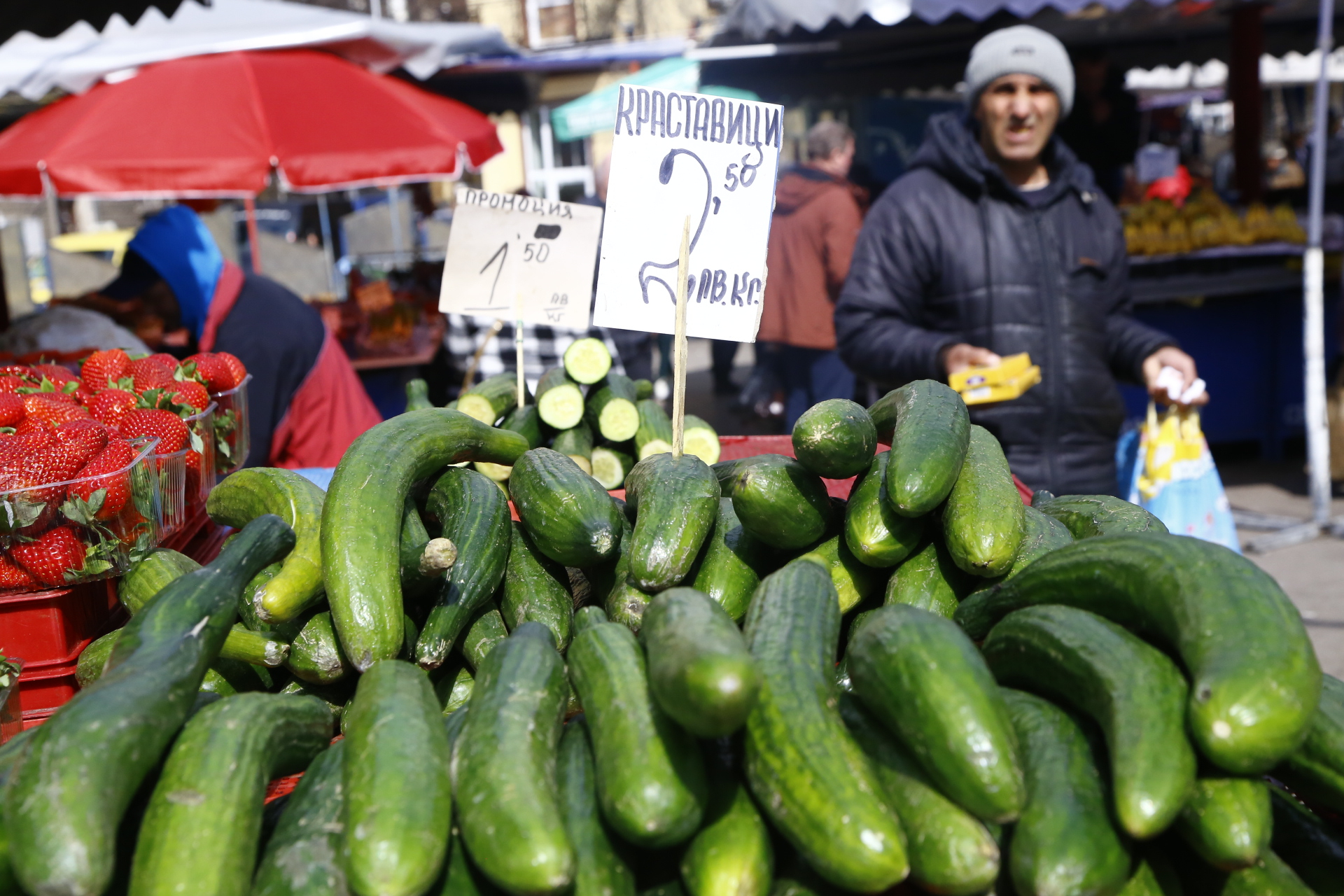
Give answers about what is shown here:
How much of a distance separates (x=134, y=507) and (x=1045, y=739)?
167 centimetres

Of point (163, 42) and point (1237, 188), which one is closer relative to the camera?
point (163, 42)

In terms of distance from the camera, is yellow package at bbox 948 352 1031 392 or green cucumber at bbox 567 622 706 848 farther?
yellow package at bbox 948 352 1031 392

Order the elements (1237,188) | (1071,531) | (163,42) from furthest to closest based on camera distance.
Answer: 1. (1237,188)
2. (163,42)
3. (1071,531)

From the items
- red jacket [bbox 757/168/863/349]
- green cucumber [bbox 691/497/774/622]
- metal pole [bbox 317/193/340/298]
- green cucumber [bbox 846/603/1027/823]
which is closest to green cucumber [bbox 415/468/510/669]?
green cucumber [bbox 691/497/774/622]

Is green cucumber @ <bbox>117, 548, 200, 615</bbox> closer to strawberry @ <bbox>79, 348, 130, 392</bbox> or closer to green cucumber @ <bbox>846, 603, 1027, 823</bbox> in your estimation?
strawberry @ <bbox>79, 348, 130, 392</bbox>

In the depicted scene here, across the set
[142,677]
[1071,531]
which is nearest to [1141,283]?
[1071,531]

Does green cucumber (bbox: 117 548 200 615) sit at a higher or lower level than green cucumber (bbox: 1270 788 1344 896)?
higher

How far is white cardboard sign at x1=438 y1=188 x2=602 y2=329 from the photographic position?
10.0ft

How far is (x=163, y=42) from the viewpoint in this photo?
26.5 feet

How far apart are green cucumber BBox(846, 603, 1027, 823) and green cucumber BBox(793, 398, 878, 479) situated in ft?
1.34

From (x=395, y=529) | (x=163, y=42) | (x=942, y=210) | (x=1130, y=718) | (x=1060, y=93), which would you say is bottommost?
(x=1130, y=718)

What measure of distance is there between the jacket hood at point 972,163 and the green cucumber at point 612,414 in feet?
6.58

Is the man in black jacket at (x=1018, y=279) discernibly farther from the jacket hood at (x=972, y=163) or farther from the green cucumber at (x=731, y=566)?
the green cucumber at (x=731, y=566)

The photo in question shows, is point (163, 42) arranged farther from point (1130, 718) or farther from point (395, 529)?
point (1130, 718)
